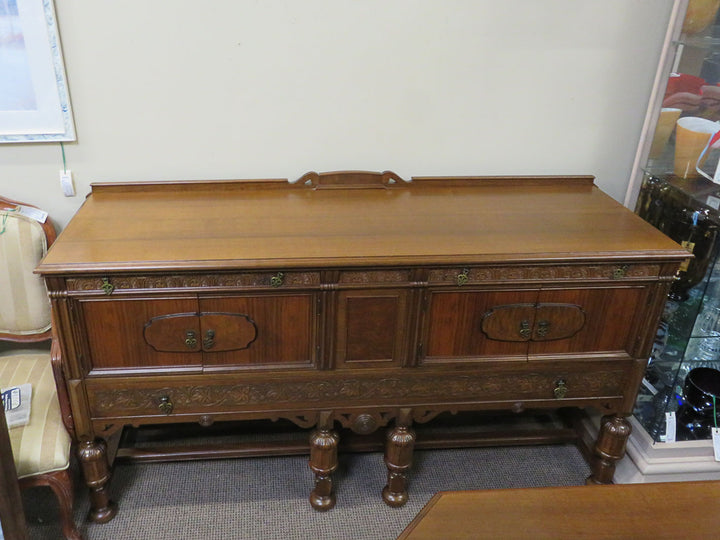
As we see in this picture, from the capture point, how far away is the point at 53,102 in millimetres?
1909

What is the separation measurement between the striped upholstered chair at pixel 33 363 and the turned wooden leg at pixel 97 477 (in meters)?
0.07

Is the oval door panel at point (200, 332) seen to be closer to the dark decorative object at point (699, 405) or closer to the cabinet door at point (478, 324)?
the cabinet door at point (478, 324)

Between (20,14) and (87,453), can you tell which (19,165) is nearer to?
(20,14)

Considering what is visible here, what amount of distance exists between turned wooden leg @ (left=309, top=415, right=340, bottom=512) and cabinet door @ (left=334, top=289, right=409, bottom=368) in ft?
0.76

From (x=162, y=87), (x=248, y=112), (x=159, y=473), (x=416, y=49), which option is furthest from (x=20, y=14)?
(x=159, y=473)

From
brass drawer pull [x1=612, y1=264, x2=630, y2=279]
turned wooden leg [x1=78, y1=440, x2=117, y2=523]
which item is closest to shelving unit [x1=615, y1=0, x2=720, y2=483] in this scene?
brass drawer pull [x1=612, y1=264, x2=630, y2=279]

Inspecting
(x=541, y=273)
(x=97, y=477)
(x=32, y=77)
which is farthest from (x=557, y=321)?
(x=32, y=77)

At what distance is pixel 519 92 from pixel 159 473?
1.72 metres

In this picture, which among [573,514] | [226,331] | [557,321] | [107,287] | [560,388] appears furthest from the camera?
[560,388]

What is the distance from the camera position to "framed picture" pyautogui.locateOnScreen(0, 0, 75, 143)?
71.0 inches

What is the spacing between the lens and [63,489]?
175 centimetres

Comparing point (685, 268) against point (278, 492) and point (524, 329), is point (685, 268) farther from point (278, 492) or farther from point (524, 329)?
point (278, 492)

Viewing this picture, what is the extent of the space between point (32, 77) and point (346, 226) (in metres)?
1.01

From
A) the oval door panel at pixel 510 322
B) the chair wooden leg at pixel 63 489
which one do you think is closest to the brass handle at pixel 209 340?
the chair wooden leg at pixel 63 489
